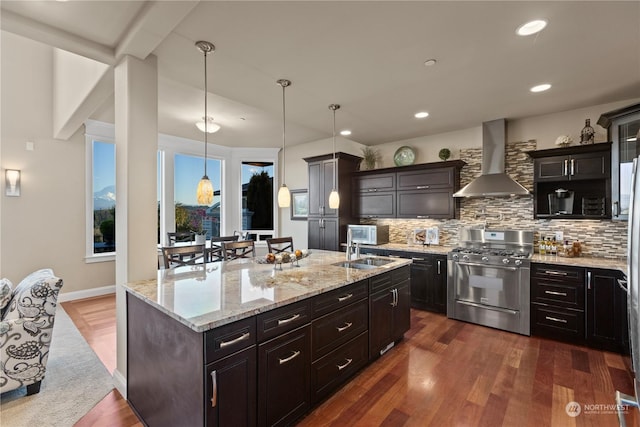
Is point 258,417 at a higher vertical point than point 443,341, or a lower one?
higher

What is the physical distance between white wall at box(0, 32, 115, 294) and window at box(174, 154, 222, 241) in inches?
59.0

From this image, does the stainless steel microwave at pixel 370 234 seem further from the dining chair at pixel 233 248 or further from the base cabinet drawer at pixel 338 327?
the base cabinet drawer at pixel 338 327

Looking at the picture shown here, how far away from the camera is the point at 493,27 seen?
2.10 metres

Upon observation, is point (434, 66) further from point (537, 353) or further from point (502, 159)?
point (537, 353)

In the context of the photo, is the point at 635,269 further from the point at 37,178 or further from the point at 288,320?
the point at 37,178

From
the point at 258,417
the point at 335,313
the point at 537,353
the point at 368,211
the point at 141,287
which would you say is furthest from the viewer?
the point at 368,211

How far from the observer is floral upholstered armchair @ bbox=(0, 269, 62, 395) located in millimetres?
2174

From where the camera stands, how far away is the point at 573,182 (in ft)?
12.3

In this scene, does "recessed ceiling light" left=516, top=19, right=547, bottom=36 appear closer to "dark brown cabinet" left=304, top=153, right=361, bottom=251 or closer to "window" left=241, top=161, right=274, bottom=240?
"dark brown cabinet" left=304, top=153, right=361, bottom=251

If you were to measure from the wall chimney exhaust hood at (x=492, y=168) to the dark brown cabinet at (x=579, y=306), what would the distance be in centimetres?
109

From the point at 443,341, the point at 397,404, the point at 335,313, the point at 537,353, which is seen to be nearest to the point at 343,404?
the point at 397,404

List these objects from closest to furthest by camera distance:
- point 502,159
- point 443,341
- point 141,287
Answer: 1. point 141,287
2. point 443,341
3. point 502,159

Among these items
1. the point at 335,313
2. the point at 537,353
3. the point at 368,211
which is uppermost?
the point at 368,211

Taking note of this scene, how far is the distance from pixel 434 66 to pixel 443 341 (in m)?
2.92
